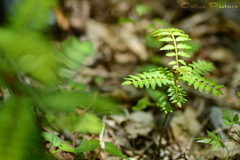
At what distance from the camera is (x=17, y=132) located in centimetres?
49

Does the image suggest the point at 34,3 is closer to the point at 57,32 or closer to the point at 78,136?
the point at 78,136

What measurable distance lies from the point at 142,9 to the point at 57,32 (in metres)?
1.74

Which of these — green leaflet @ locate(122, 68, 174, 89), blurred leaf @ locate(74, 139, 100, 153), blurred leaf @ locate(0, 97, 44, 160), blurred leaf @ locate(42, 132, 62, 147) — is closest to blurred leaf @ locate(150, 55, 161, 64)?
green leaflet @ locate(122, 68, 174, 89)

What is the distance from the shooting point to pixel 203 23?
3695 millimetres

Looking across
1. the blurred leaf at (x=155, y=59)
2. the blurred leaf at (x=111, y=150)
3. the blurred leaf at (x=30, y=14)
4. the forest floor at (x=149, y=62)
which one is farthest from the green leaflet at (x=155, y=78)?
the blurred leaf at (x=155, y=59)

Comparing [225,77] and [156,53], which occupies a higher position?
[156,53]

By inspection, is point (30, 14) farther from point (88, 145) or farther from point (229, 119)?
point (229, 119)

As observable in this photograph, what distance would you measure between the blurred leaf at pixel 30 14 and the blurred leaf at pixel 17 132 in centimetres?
30

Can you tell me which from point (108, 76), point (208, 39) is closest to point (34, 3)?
point (108, 76)

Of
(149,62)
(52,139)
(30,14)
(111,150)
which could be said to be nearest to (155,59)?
(149,62)

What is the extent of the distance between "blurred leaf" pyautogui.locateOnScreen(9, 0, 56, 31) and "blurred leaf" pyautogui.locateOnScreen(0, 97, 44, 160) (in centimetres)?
30

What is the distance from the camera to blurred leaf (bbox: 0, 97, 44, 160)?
0.46m

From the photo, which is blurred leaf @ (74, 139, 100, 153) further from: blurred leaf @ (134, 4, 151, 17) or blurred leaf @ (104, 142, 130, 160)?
blurred leaf @ (134, 4, 151, 17)

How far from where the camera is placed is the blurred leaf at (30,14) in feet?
2.22
